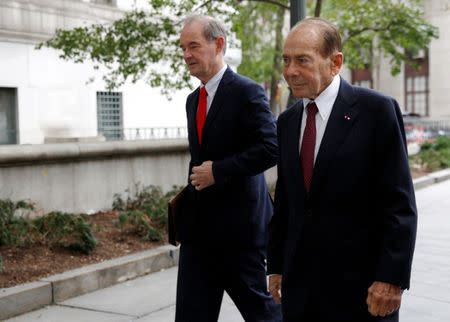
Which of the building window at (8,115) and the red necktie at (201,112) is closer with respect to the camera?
the red necktie at (201,112)

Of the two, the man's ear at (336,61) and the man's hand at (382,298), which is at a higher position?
the man's ear at (336,61)

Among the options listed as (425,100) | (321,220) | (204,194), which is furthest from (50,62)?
(425,100)

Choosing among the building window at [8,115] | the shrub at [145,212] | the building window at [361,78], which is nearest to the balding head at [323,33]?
the shrub at [145,212]

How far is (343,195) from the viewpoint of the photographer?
2633 millimetres

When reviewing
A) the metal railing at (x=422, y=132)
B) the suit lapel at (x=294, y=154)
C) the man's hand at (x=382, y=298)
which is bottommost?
the metal railing at (x=422, y=132)

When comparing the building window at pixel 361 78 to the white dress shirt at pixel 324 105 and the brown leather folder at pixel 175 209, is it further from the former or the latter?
the white dress shirt at pixel 324 105

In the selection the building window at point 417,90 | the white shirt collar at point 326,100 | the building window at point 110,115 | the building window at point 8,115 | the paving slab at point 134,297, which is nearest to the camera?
the white shirt collar at point 326,100

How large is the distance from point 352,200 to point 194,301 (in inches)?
53.2

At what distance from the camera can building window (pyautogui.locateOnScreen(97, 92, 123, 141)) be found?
15.6m

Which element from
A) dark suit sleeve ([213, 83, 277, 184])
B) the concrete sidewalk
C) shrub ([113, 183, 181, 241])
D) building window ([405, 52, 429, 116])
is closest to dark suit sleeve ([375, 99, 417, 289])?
dark suit sleeve ([213, 83, 277, 184])

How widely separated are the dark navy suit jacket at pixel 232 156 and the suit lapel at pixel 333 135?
923 millimetres

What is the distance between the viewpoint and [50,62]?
46.0 feet

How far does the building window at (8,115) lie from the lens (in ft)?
43.9

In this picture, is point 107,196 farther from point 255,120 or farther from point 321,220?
point 321,220
